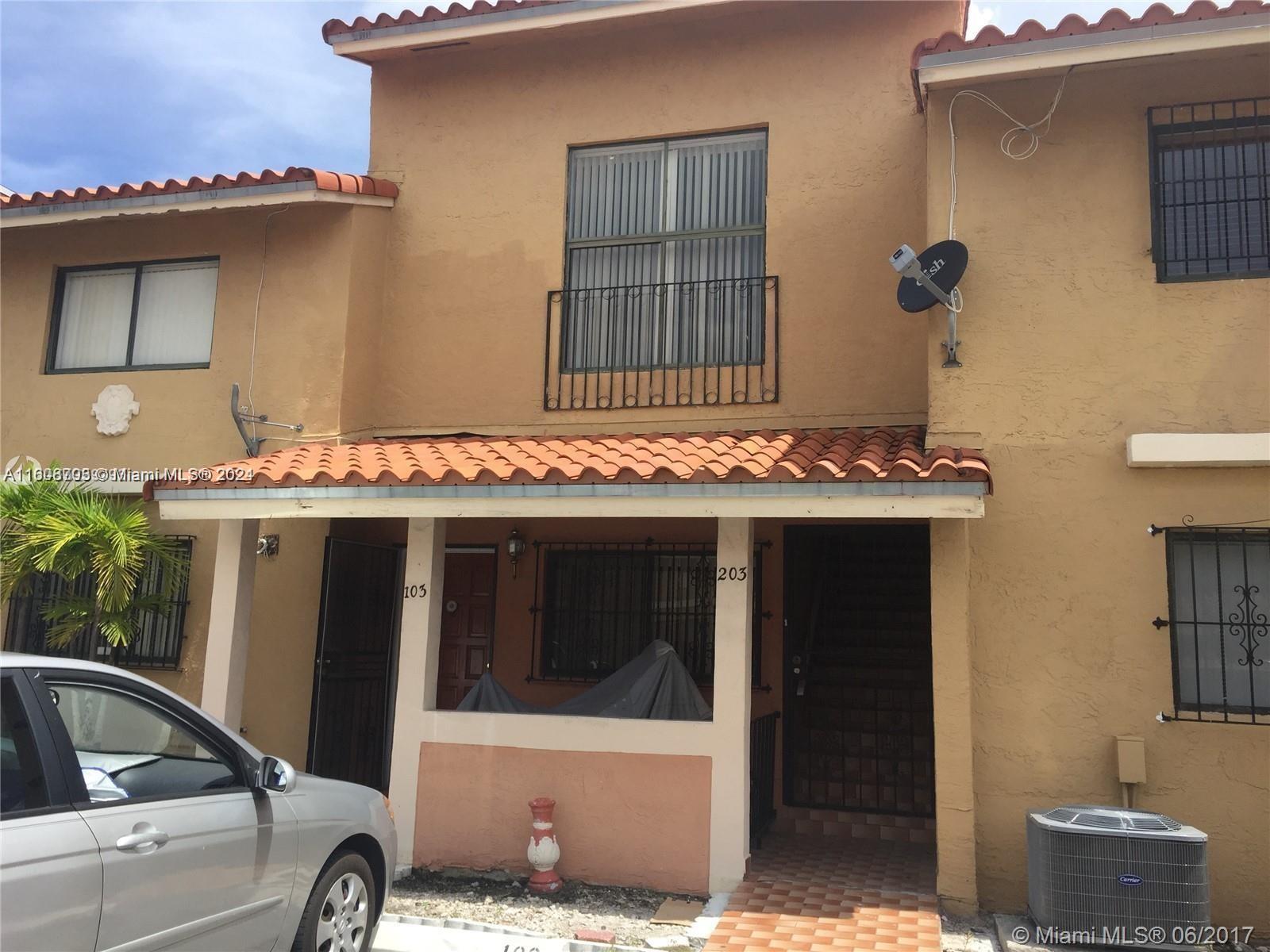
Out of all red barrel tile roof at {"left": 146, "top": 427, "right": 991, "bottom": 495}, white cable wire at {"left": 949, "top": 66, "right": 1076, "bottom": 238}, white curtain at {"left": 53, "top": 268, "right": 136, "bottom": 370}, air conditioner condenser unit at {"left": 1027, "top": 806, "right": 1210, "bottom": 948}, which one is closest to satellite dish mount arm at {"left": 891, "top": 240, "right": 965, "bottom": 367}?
white cable wire at {"left": 949, "top": 66, "right": 1076, "bottom": 238}

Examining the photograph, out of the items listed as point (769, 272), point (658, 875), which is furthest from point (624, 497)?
point (769, 272)

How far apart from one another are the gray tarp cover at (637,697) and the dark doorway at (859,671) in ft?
5.51

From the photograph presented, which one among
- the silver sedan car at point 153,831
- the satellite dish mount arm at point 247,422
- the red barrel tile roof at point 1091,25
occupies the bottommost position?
the silver sedan car at point 153,831

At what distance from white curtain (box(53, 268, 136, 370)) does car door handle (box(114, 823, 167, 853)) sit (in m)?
7.17

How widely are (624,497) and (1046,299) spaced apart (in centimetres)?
318

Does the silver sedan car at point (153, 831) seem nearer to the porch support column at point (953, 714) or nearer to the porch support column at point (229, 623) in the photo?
the porch support column at point (229, 623)

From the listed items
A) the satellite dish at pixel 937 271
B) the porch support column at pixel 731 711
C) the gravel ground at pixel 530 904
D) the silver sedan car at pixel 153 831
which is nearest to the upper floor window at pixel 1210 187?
the satellite dish at pixel 937 271

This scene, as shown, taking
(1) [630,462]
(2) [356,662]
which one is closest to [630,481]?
(1) [630,462]

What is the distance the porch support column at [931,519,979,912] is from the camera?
644 centimetres

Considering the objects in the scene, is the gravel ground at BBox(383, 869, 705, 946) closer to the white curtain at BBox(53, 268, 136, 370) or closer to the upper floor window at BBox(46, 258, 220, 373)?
the upper floor window at BBox(46, 258, 220, 373)

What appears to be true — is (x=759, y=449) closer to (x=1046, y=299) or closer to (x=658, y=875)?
(x=1046, y=299)

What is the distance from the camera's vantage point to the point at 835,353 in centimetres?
847

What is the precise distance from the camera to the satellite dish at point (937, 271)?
6.88 meters

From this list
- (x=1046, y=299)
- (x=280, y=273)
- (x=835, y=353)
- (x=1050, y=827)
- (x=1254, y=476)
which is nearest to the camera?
(x=1050, y=827)
